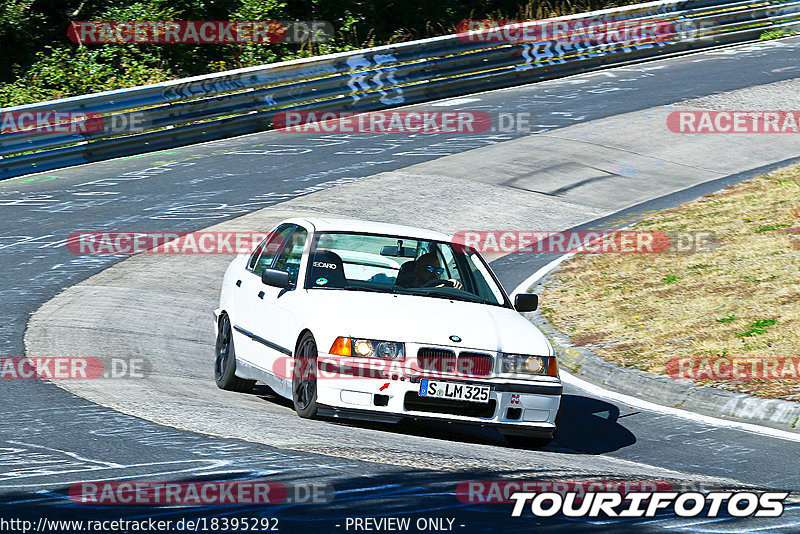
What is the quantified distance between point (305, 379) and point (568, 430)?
7.56ft

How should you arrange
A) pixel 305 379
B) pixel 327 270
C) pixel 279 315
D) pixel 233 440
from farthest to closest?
pixel 327 270, pixel 279 315, pixel 305 379, pixel 233 440

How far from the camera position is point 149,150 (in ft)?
70.4

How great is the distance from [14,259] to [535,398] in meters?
8.51

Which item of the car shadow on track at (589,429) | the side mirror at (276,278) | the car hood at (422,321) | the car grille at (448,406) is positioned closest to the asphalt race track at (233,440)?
the car shadow on track at (589,429)

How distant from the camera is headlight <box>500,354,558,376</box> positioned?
822 cm

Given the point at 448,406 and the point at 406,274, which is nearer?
the point at 448,406

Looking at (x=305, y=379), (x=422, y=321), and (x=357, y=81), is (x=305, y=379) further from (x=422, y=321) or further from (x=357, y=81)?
(x=357, y=81)

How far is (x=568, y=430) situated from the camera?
368 inches

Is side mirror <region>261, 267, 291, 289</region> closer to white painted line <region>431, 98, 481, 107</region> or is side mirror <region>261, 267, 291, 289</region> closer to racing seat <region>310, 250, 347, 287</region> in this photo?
racing seat <region>310, 250, 347, 287</region>

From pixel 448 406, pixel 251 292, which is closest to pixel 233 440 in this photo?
pixel 448 406

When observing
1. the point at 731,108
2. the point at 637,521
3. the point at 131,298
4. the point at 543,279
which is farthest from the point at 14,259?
the point at 731,108

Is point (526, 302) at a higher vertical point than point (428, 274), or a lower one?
lower

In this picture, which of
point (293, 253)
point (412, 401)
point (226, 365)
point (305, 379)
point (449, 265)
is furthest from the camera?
point (226, 365)

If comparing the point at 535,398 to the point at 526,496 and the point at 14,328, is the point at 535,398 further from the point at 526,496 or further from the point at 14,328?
the point at 14,328
